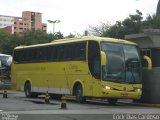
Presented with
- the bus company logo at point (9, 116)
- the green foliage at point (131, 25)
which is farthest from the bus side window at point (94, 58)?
the green foliage at point (131, 25)

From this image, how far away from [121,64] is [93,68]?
4.77 feet

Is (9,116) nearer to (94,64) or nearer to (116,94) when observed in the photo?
(116,94)

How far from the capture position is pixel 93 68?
980 inches

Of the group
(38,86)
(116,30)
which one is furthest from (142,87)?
(116,30)

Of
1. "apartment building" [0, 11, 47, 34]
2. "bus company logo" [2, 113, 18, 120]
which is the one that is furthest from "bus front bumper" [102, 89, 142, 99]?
"apartment building" [0, 11, 47, 34]

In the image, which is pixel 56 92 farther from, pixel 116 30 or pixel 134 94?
pixel 116 30

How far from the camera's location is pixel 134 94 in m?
24.7

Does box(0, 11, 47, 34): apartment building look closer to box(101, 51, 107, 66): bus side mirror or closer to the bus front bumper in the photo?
the bus front bumper

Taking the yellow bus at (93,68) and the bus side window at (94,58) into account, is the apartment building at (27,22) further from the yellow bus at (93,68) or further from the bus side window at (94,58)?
the bus side window at (94,58)

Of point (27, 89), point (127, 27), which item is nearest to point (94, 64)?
point (27, 89)

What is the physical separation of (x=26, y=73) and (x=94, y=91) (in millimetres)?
8846

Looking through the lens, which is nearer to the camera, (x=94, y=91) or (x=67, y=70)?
(x=94, y=91)

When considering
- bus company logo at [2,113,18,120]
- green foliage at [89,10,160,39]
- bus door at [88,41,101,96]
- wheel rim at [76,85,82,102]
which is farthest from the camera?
green foliage at [89,10,160,39]

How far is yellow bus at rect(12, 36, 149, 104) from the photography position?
24.2 meters
